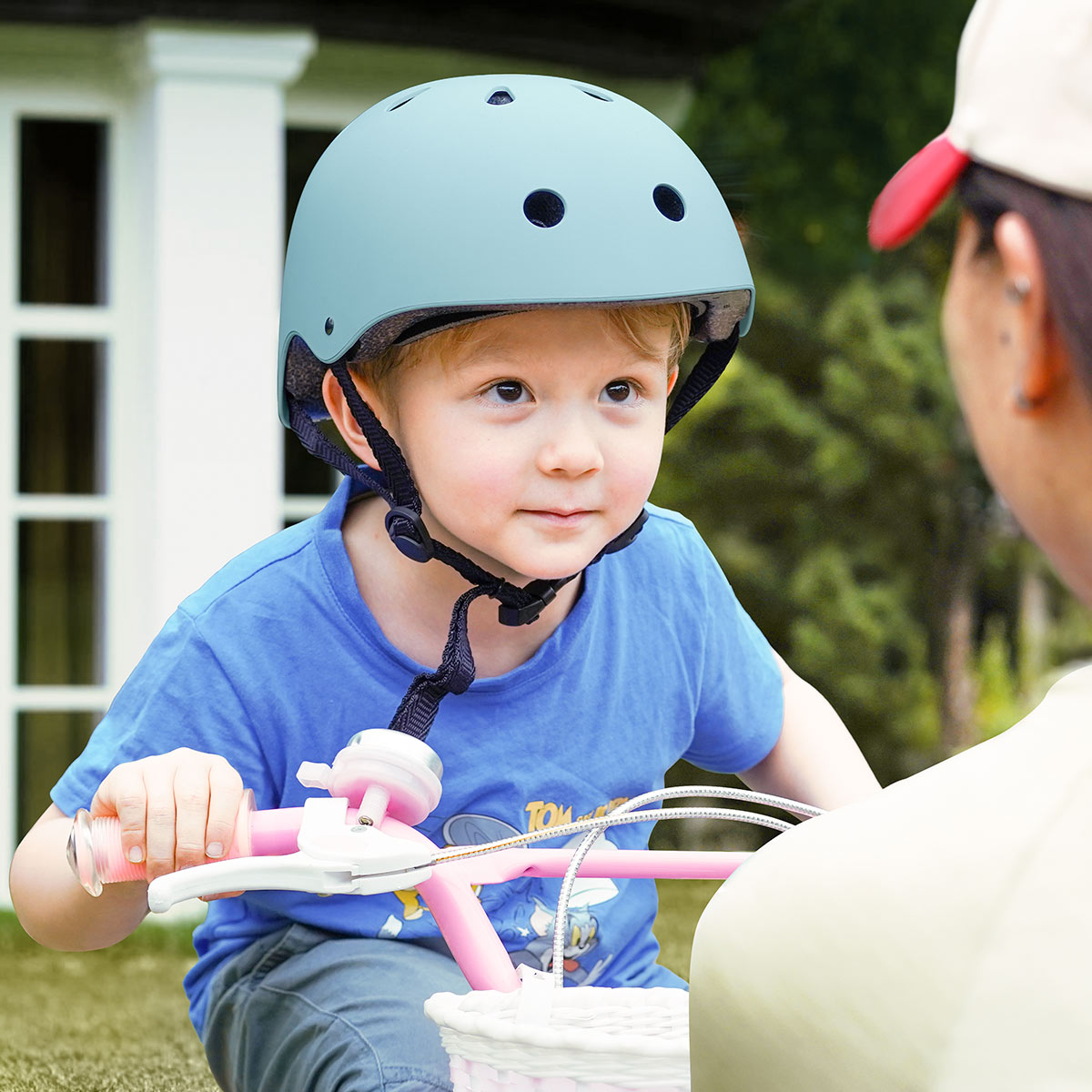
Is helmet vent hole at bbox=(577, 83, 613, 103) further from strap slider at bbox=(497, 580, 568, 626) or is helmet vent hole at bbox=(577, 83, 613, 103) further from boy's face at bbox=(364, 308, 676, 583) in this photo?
strap slider at bbox=(497, 580, 568, 626)

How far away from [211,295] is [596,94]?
258cm

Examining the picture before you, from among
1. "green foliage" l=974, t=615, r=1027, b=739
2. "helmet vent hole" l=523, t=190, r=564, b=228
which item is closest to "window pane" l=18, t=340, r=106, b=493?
"helmet vent hole" l=523, t=190, r=564, b=228

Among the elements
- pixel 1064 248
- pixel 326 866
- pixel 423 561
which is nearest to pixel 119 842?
pixel 326 866

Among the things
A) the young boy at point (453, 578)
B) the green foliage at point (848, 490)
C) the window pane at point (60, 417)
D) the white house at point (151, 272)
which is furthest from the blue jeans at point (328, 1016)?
the green foliage at point (848, 490)

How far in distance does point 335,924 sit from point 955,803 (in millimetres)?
1225

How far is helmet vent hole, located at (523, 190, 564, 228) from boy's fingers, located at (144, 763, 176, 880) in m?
0.79

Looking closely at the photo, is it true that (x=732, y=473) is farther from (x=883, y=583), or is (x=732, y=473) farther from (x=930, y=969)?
(x=930, y=969)

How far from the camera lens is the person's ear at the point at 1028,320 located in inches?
33.5

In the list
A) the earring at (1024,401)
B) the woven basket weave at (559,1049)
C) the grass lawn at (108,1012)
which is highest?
the earring at (1024,401)

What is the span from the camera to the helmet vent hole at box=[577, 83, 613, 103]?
2.00 meters

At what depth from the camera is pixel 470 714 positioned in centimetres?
201

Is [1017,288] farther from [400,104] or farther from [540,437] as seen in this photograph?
[400,104]

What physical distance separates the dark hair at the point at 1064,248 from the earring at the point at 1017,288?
14 mm

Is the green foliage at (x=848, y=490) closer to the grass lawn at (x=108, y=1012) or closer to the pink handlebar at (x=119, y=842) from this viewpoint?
the grass lawn at (x=108, y=1012)
